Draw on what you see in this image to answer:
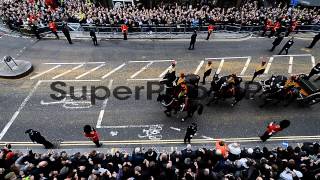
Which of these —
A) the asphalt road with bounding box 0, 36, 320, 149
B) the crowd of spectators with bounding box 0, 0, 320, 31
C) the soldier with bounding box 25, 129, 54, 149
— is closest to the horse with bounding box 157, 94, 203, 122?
the asphalt road with bounding box 0, 36, 320, 149

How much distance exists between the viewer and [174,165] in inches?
426

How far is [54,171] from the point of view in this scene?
10258 mm

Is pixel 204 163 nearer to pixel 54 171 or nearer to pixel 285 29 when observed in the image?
pixel 54 171

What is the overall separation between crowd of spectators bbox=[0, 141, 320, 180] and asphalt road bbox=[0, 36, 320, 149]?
2.66 metres

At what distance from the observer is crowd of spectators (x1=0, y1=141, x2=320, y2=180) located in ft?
33.7

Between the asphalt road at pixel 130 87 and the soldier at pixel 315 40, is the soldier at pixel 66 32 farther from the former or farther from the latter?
the soldier at pixel 315 40

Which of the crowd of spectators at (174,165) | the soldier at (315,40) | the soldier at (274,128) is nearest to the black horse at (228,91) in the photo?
the soldier at (274,128)

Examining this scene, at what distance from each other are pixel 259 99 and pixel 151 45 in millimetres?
8379

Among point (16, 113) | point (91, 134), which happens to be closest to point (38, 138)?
point (91, 134)

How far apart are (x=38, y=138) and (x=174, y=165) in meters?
5.36

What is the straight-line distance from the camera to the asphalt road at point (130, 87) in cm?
1431

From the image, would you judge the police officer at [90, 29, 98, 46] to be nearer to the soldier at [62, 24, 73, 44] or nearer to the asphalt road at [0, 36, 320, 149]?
the asphalt road at [0, 36, 320, 149]

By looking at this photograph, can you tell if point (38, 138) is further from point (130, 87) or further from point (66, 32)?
point (66, 32)

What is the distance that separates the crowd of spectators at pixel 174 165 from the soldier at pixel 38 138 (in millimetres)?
1073
